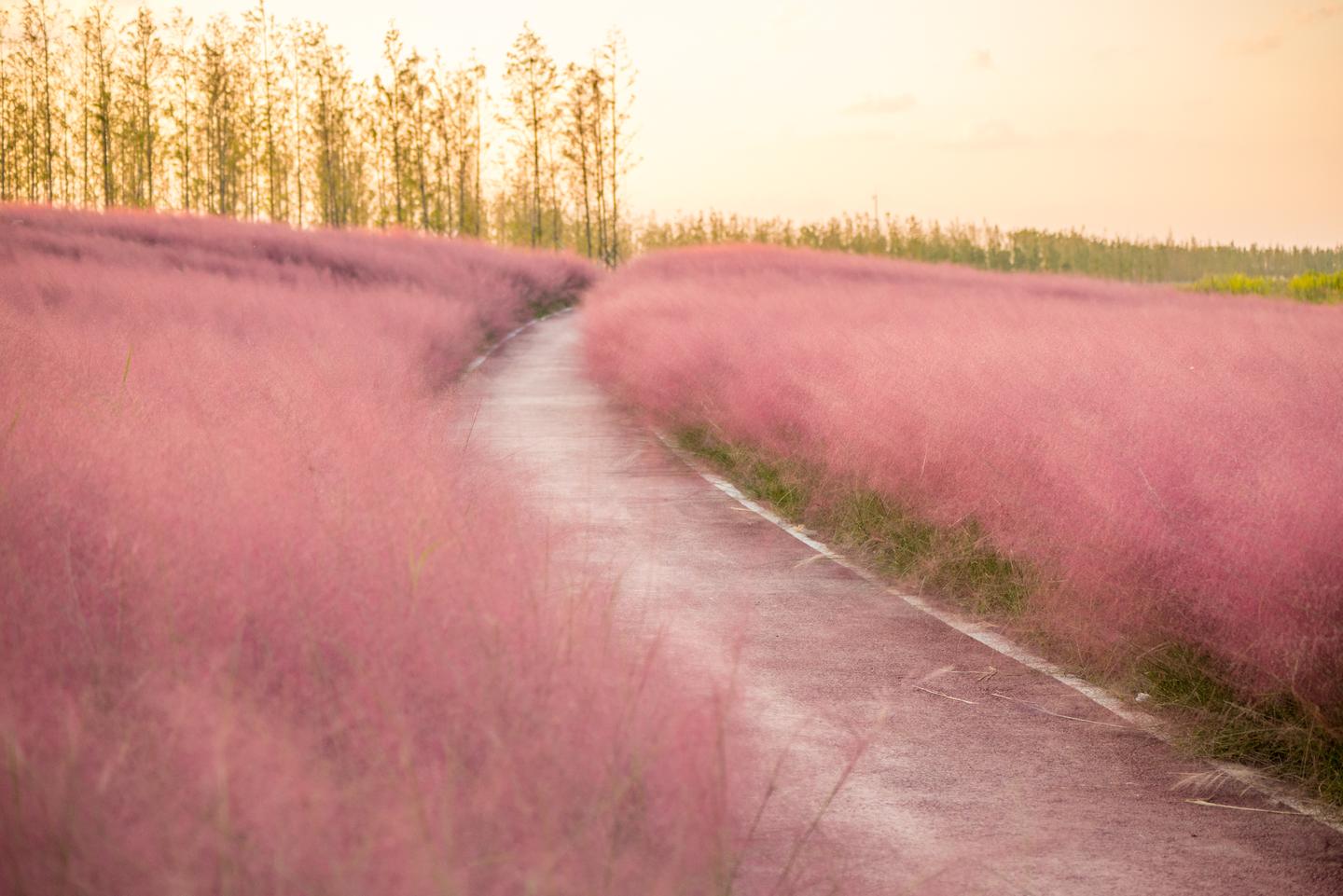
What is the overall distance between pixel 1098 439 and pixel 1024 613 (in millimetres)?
1262

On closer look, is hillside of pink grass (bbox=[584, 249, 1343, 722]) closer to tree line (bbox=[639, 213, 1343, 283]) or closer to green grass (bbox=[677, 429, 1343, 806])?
green grass (bbox=[677, 429, 1343, 806])

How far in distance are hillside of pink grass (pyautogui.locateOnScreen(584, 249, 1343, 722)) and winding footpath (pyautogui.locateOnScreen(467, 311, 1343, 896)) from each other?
2.10 feet

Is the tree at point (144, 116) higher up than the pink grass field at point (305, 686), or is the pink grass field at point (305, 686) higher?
the tree at point (144, 116)

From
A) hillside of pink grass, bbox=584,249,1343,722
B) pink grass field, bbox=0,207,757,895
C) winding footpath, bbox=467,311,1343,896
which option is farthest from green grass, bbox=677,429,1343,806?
pink grass field, bbox=0,207,757,895

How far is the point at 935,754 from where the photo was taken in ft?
15.6

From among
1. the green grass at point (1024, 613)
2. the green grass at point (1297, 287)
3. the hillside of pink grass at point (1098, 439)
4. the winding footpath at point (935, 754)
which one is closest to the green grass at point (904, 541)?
the green grass at point (1024, 613)

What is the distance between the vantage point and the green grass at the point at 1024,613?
15.0 ft

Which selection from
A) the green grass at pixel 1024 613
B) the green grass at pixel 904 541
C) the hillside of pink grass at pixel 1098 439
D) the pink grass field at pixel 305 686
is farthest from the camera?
the green grass at pixel 904 541

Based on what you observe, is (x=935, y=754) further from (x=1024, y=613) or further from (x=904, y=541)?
(x=904, y=541)

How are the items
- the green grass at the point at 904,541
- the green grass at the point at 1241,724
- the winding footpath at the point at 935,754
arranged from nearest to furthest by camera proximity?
the winding footpath at the point at 935,754 → the green grass at the point at 1241,724 → the green grass at the point at 904,541

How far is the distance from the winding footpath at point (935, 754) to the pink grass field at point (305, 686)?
607 millimetres

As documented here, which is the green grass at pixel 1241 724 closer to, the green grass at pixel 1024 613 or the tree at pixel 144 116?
the green grass at pixel 1024 613

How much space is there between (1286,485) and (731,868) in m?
3.56

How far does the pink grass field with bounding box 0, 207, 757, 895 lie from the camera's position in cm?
230
